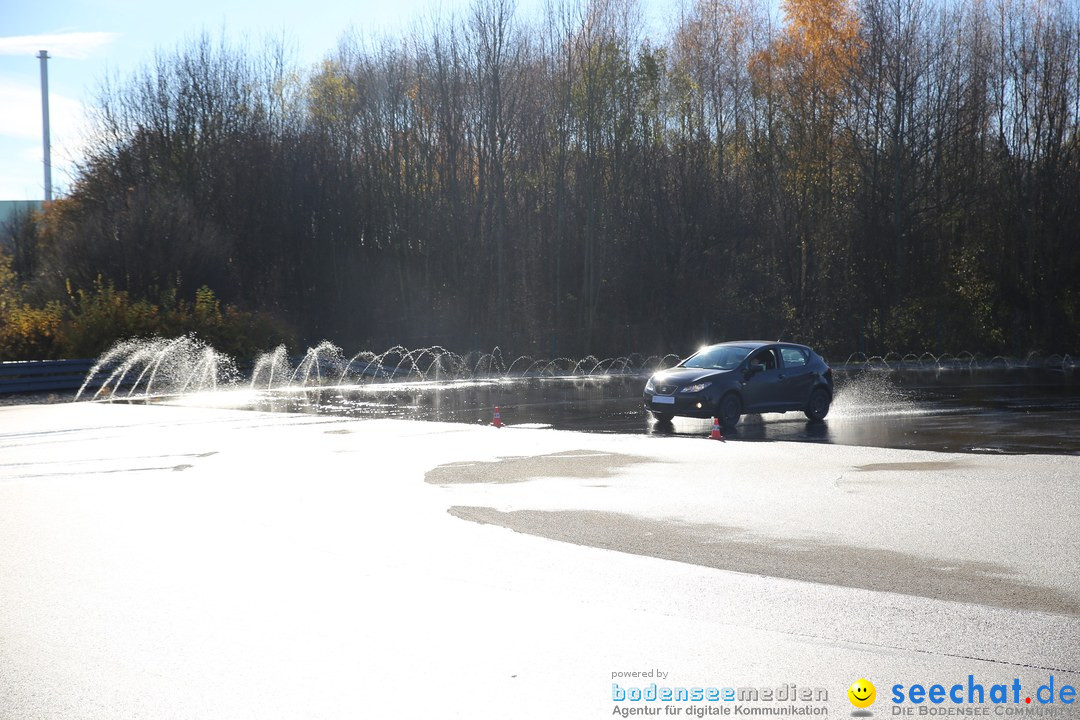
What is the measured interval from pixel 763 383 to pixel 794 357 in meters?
1.31

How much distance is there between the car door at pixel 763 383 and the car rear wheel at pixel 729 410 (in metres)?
0.19

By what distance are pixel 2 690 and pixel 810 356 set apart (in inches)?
743

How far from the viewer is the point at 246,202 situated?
48.7 metres

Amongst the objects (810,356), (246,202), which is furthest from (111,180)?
(810,356)

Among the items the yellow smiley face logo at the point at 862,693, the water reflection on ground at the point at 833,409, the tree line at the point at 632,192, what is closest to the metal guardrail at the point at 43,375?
the water reflection on ground at the point at 833,409

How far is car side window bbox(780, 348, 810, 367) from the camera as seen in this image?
2228 cm

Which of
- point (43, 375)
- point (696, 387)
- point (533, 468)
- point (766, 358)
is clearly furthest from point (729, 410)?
point (43, 375)

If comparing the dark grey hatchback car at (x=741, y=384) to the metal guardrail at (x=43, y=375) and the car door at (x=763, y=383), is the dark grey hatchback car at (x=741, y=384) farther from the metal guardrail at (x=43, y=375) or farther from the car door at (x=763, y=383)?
the metal guardrail at (x=43, y=375)

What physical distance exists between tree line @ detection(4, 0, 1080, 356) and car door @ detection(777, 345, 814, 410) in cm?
2463

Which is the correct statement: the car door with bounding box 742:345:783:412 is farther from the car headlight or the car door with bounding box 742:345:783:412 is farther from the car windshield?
the car headlight

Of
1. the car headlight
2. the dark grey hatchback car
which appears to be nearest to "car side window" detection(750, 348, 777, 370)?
the dark grey hatchback car

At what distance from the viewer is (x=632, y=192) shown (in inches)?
1940

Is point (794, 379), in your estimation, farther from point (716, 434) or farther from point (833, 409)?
point (716, 434)

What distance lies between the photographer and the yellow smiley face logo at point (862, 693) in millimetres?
Answer: 5672
